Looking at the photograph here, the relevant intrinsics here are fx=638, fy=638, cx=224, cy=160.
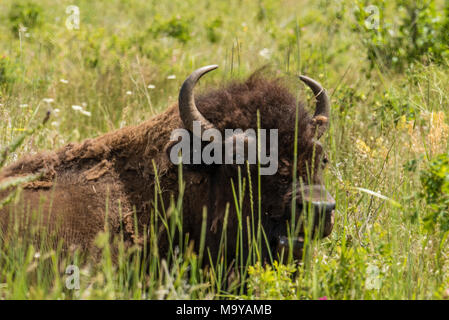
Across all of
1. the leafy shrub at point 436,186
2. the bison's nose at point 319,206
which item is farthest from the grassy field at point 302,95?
the bison's nose at point 319,206

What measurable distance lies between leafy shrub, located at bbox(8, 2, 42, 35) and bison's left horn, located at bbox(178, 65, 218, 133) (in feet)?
20.8

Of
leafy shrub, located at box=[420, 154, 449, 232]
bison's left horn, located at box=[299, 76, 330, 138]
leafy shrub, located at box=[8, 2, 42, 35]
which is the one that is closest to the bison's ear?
bison's left horn, located at box=[299, 76, 330, 138]

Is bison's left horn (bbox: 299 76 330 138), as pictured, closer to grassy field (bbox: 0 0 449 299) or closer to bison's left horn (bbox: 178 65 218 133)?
grassy field (bbox: 0 0 449 299)

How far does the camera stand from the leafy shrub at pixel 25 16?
31.6 feet

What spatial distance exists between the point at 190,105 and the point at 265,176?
0.65m

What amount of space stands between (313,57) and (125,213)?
4.07 meters

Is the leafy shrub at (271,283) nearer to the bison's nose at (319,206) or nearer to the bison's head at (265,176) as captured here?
the bison's head at (265,176)

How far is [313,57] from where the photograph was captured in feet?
24.8

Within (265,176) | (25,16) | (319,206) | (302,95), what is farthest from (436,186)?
(25,16)

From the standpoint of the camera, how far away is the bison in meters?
3.97

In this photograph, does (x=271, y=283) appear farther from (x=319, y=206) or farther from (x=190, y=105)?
(x=190, y=105)

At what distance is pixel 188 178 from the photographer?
420 cm

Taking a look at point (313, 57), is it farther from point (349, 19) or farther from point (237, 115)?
point (237, 115)
